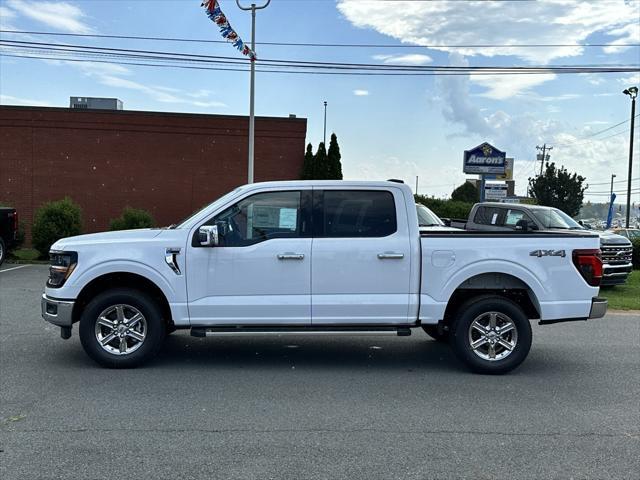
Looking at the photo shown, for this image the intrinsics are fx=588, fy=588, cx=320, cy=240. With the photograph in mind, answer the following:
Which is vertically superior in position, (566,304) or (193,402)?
(566,304)

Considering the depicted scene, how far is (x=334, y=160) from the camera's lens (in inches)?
971

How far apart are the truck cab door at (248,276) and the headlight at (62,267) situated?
48.0 inches

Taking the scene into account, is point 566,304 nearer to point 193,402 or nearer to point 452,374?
point 452,374

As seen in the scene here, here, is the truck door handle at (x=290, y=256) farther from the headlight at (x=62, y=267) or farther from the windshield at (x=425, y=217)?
the windshield at (x=425, y=217)

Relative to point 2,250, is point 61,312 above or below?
above

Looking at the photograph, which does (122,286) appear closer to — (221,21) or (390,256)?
(390,256)

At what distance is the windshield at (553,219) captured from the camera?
13.1 meters

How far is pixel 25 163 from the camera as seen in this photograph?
2298cm

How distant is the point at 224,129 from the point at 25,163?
787cm

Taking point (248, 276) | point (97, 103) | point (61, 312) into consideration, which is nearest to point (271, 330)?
point (248, 276)

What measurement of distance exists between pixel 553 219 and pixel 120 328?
1033 cm

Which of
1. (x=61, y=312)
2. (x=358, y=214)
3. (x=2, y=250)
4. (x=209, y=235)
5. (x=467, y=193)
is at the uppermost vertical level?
(x=467, y=193)

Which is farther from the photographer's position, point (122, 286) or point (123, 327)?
point (122, 286)

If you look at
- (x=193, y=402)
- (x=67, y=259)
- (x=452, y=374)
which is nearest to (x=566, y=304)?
(x=452, y=374)
